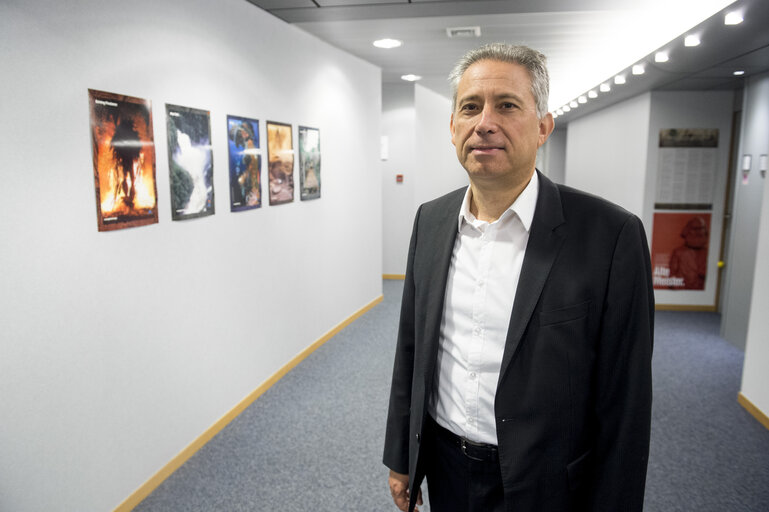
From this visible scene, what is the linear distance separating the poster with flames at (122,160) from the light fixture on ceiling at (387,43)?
9.17 ft

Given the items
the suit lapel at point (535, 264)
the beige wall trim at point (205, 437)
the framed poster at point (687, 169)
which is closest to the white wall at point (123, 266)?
the beige wall trim at point (205, 437)

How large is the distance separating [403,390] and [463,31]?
3.72 meters

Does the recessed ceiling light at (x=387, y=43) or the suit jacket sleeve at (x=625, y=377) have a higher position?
the recessed ceiling light at (x=387, y=43)

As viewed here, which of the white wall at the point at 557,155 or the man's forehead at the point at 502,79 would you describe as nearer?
the man's forehead at the point at 502,79

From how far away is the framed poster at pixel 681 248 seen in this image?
6219 mm

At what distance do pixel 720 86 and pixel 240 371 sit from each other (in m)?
5.69

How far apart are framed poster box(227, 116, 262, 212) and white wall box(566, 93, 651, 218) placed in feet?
15.3

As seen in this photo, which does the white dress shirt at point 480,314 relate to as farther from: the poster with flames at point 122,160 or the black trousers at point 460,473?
the poster with flames at point 122,160

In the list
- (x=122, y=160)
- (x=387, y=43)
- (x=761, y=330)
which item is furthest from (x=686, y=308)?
(x=122, y=160)

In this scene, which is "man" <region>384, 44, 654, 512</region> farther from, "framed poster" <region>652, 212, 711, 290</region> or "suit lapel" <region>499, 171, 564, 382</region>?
"framed poster" <region>652, 212, 711, 290</region>

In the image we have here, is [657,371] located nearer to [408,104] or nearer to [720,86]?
[720,86]

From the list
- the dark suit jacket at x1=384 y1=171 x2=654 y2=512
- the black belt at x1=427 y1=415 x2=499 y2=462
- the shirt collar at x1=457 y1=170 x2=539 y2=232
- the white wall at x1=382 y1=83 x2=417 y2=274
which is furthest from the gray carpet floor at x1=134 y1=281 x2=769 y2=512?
the white wall at x1=382 y1=83 x2=417 y2=274

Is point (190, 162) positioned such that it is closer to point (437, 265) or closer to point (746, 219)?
Result: point (437, 265)

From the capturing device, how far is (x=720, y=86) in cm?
568
